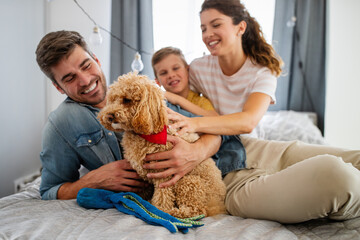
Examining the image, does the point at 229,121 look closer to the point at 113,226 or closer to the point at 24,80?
the point at 113,226

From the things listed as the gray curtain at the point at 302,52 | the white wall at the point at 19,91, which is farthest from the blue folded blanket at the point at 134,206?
the gray curtain at the point at 302,52

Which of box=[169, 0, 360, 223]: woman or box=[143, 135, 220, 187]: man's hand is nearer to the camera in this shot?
box=[169, 0, 360, 223]: woman

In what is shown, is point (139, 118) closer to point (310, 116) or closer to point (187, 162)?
point (187, 162)

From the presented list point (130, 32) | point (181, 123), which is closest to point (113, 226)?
point (181, 123)

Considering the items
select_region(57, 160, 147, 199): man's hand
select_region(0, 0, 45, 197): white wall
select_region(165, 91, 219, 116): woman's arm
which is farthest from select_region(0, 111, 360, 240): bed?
select_region(0, 0, 45, 197): white wall

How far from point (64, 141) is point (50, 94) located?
5.90 feet

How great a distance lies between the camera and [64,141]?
1209 mm

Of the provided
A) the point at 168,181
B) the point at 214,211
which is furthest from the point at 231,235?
the point at 168,181

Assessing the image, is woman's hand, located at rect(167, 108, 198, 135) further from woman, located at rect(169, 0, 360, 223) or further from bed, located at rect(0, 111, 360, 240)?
bed, located at rect(0, 111, 360, 240)

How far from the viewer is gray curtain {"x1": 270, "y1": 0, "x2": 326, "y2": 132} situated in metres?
2.95

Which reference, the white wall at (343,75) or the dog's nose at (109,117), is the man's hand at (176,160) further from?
the white wall at (343,75)

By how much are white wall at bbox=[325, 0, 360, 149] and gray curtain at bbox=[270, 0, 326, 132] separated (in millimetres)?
86

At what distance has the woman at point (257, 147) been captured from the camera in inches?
34.8

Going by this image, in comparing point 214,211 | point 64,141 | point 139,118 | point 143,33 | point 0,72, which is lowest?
point 214,211
